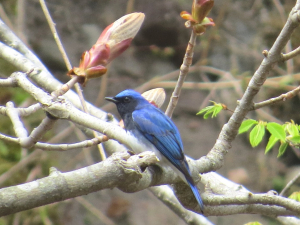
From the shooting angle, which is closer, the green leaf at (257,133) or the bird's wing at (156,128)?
the green leaf at (257,133)

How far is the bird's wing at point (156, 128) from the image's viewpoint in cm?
274

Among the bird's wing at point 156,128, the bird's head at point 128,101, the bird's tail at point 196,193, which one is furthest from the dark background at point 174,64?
the bird's tail at point 196,193

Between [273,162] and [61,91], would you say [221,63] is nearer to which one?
[273,162]

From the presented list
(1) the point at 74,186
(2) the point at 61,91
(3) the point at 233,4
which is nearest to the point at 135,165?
(1) the point at 74,186

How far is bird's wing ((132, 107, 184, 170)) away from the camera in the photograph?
2739 mm

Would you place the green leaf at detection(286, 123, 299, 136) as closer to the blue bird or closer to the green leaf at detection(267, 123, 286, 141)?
the green leaf at detection(267, 123, 286, 141)

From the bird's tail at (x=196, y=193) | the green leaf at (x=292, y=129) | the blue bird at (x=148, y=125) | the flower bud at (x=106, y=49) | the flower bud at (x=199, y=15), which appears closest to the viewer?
the flower bud at (x=106, y=49)

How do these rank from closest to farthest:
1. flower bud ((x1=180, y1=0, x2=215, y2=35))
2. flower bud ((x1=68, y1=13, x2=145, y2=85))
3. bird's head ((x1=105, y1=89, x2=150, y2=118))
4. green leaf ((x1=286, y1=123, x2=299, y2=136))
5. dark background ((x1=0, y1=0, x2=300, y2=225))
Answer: flower bud ((x1=68, y1=13, x2=145, y2=85)) < flower bud ((x1=180, y1=0, x2=215, y2=35)) < green leaf ((x1=286, y1=123, x2=299, y2=136)) < bird's head ((x1=105, y1=89, x2=150, y2=118)) < dark background ((x1=0, y1=0, x2=300, y2=225))

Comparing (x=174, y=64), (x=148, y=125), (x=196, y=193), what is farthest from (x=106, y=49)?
(x=174, y=64)

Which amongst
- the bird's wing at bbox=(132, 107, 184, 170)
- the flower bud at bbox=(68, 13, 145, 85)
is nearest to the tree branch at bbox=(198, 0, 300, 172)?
the flower bud at bbox=(68, 13, 145, 85)

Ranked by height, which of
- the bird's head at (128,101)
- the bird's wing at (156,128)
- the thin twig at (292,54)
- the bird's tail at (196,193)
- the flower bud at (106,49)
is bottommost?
the bird's tail at (196,193)

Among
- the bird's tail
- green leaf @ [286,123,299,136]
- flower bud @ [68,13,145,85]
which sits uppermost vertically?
flower bud @ [68,13,145,85]

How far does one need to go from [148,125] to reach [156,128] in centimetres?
6

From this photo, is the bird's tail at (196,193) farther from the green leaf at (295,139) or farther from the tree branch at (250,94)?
the green leaf at (295,139)
